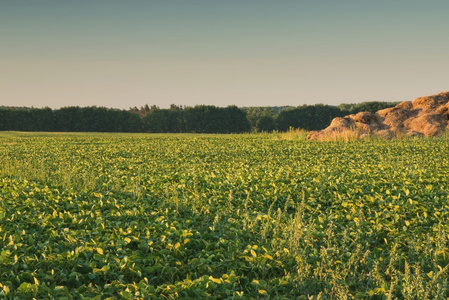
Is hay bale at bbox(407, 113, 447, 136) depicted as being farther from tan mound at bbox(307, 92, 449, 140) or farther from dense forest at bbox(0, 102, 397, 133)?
dense forest at bbox(0, 102, 397, 133)

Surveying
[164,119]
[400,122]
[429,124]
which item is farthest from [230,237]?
[164,119]

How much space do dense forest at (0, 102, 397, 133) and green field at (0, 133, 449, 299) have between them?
153 feet

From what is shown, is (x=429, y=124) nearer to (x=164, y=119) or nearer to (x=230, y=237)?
(x=230, y=237)

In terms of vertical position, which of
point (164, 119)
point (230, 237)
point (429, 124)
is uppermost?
point (164, 119)

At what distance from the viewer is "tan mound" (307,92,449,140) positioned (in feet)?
83.2

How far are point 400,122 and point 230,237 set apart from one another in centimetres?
2632

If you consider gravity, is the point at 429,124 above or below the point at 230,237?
above

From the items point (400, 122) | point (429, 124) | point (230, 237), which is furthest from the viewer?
point (400, 122)

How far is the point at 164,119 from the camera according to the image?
5738 cm

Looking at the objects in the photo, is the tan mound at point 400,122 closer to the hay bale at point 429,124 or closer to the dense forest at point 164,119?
the hay bale at point 429,124

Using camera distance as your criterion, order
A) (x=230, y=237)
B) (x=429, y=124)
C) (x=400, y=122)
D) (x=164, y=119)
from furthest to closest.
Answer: (x=164, y=119) → (x=400, y=122) → (x=429, y=124) → (x=230, y=237)

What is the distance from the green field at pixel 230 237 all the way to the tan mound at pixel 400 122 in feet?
51.9

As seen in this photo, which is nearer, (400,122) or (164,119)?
(400,122)

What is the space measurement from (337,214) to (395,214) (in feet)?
3.38
